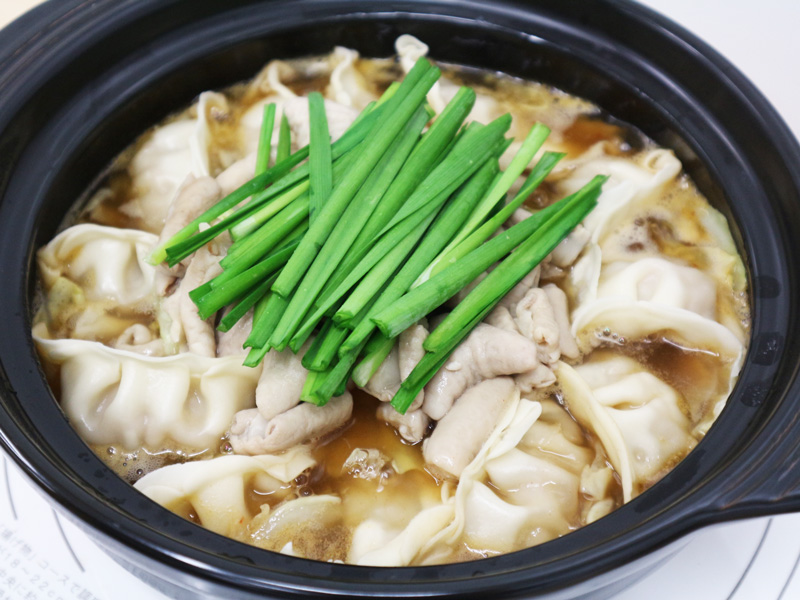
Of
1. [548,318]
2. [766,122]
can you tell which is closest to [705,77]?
[766,122]

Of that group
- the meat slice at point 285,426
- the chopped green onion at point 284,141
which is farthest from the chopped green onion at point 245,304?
the chopped green onion at point 284,141

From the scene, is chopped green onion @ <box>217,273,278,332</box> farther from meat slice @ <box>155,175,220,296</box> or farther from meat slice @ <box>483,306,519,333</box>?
meat slice @ <box>483,306,519,333</box>

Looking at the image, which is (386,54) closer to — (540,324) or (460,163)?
(460,163)

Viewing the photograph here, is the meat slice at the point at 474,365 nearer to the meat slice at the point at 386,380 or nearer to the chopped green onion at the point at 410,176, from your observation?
the meat slice at the point at 386,380

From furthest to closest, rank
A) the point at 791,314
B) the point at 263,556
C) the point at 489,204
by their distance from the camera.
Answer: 1. the point at 489,204
2. the point at 791,314
3. the point at 263,556

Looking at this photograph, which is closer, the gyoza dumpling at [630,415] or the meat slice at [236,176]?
the gyoza dumpling at [630,415]

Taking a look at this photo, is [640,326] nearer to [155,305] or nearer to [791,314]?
[791,314]
